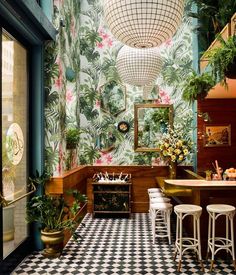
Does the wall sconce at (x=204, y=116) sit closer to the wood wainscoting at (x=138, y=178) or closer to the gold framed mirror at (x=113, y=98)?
the wood wainscoting at (x=138, y=178)

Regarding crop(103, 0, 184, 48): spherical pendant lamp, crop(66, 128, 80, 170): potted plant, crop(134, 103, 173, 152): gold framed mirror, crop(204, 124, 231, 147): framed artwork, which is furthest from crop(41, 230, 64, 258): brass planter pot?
crop(204, 124, 231, 147): framed artwork

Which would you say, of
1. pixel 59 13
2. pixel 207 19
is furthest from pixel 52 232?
pixel 207 19

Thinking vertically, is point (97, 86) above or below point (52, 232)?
above

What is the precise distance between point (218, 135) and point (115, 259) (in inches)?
158

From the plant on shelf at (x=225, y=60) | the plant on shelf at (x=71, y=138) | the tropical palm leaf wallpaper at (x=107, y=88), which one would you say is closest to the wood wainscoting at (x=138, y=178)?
the tropical palm leaf wallpaper at (x=107, y=88)

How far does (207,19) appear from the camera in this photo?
6.68 meters

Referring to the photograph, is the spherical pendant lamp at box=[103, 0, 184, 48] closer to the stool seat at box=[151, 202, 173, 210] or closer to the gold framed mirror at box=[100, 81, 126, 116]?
the stool seat at box=[151, 202, 173, 210]

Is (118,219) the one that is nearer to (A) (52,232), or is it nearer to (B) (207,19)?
(A) (52,232)

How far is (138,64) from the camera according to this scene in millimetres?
3279

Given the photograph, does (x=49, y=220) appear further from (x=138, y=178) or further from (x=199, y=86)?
(x=138, y=178)

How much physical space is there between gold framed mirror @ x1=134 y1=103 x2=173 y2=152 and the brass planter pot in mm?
3418

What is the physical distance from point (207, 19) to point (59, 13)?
9.54 ft

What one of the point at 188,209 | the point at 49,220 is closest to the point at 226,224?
the point at 188,209

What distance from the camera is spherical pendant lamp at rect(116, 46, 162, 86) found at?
3.26 metres
